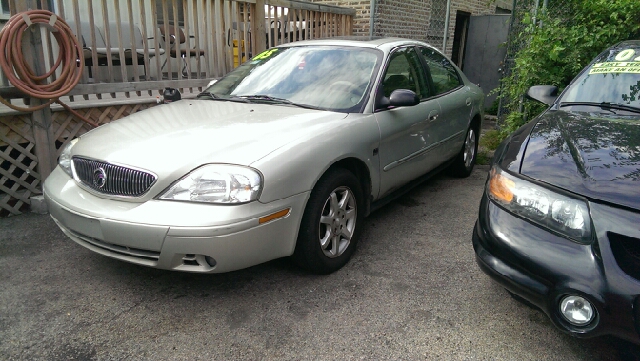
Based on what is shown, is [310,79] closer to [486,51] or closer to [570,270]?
[570,270]

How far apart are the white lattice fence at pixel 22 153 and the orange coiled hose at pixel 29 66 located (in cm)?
16

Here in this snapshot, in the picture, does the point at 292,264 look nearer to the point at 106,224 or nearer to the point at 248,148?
the point at 248,148

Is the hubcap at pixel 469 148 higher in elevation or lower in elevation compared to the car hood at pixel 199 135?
lower

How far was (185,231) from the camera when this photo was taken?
7.84ft

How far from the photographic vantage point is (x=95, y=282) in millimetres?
3012

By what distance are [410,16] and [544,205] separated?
8311mm

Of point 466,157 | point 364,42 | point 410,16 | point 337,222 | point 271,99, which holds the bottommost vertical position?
point 466,157

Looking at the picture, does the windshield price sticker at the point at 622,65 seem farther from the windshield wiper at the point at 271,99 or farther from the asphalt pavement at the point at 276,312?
the windshield wiper at the point at 271,99

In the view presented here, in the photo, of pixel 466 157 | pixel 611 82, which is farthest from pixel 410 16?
pixel 611 82

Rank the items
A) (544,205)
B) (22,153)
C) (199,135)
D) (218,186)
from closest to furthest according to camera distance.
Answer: (544,205)
(218,186)
(199,135)
(22,153)

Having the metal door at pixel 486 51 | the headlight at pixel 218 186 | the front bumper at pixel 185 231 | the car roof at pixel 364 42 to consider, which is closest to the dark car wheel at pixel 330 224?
the front bumper at pixel 185 231

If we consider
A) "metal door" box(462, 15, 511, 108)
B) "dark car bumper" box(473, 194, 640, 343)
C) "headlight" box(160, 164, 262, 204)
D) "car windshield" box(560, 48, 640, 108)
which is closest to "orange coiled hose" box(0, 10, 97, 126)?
"headlight" box(160, 164, 262, 204)

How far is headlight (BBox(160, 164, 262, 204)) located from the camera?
2475mm

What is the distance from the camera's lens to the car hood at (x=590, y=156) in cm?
206
